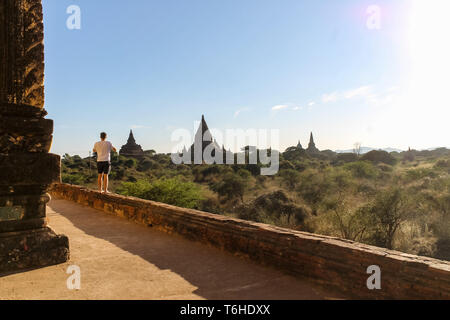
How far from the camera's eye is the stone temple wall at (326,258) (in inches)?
83.0

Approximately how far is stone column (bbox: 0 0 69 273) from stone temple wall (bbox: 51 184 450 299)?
1624 mm

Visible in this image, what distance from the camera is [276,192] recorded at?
14211 millimetres

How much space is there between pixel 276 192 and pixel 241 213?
6.36 feet

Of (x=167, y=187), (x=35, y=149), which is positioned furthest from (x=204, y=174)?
(x=35, y=149)

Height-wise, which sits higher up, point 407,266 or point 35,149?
point 35,149

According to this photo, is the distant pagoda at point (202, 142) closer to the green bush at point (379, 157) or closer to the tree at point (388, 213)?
the green bush at point (379, 157)

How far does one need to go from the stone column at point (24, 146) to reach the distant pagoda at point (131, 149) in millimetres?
52907

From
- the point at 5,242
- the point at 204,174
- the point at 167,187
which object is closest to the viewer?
the point at 5,242

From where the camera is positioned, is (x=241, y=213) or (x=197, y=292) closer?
(x=197, y=292)

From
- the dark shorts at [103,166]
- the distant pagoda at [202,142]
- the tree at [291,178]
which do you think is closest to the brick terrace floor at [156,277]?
the dark shorts at [103,166]

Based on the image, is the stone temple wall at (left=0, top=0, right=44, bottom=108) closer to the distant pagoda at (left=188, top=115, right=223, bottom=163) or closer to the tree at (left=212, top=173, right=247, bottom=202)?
the tree at (left=212, top=173, right=247, bottom=202)

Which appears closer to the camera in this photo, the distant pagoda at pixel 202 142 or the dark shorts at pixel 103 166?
the dark shorts at pixel 103 166

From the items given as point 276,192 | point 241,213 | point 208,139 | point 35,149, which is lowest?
point 241,213
